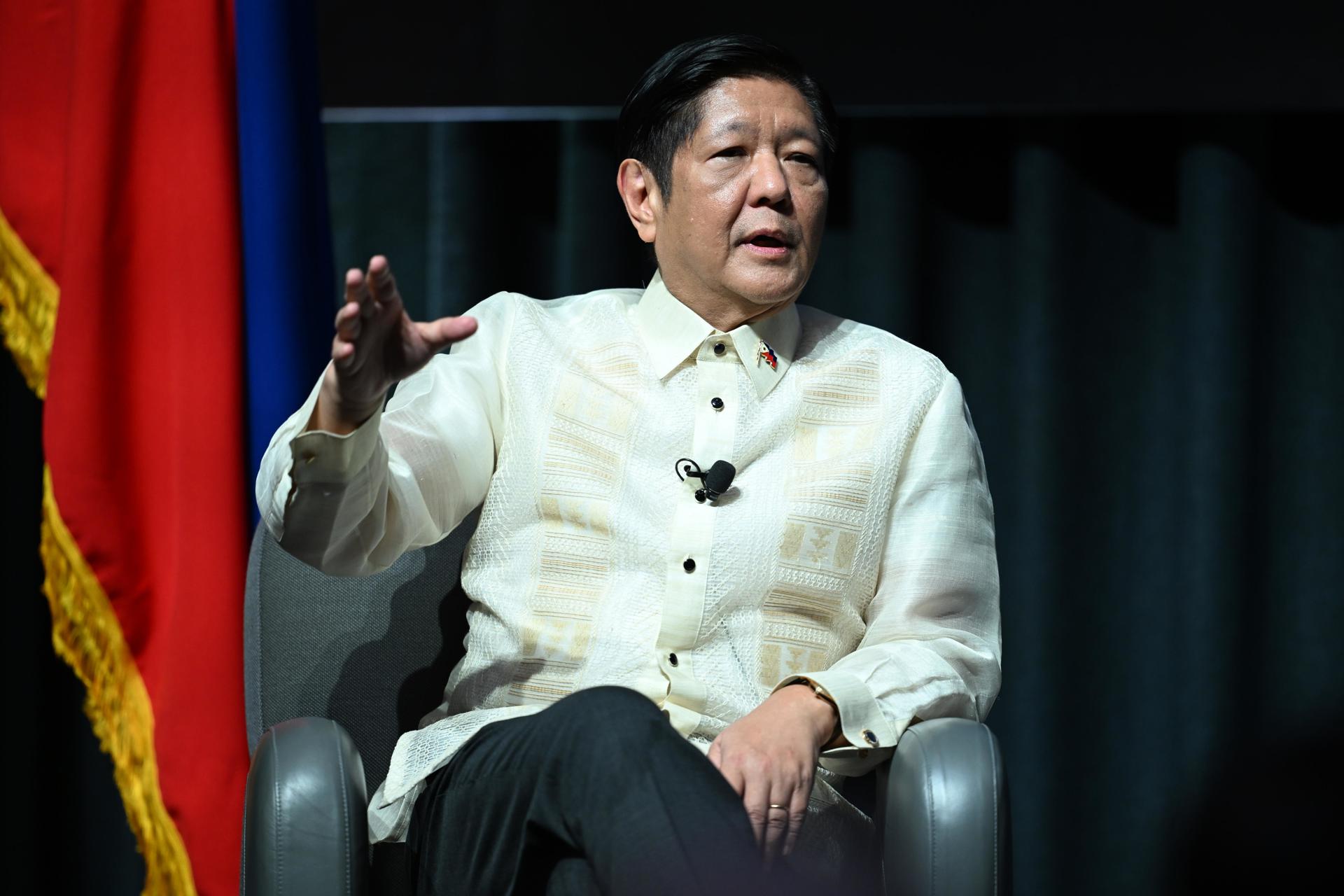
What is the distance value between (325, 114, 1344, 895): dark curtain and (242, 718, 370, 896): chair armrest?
1.29 meters

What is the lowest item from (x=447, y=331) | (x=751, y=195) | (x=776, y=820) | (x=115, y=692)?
(x=115, y=692)

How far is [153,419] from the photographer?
1912 millimetres

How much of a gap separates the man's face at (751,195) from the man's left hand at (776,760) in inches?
19.6

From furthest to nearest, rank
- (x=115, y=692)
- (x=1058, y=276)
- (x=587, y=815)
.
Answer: (x=1058, y=276), (x=115, y=692), (x=587, y=815)

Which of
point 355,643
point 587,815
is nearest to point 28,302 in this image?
point 355,643

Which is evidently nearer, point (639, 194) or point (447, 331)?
point (447, 331)

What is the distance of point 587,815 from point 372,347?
1.41ft

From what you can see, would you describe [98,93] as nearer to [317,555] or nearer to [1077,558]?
[317,555]

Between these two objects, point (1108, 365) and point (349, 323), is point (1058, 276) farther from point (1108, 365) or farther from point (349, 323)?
point (349, 323)

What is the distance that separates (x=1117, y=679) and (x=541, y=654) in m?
1.37

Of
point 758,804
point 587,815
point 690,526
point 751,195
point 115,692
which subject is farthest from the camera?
point 115,692

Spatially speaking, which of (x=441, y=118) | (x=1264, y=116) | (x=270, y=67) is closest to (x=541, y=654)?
(x=270, y=67)

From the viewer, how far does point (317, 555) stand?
4.23 feet

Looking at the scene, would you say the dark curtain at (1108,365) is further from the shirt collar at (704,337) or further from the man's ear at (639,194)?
the shirt collar at (704,337)
